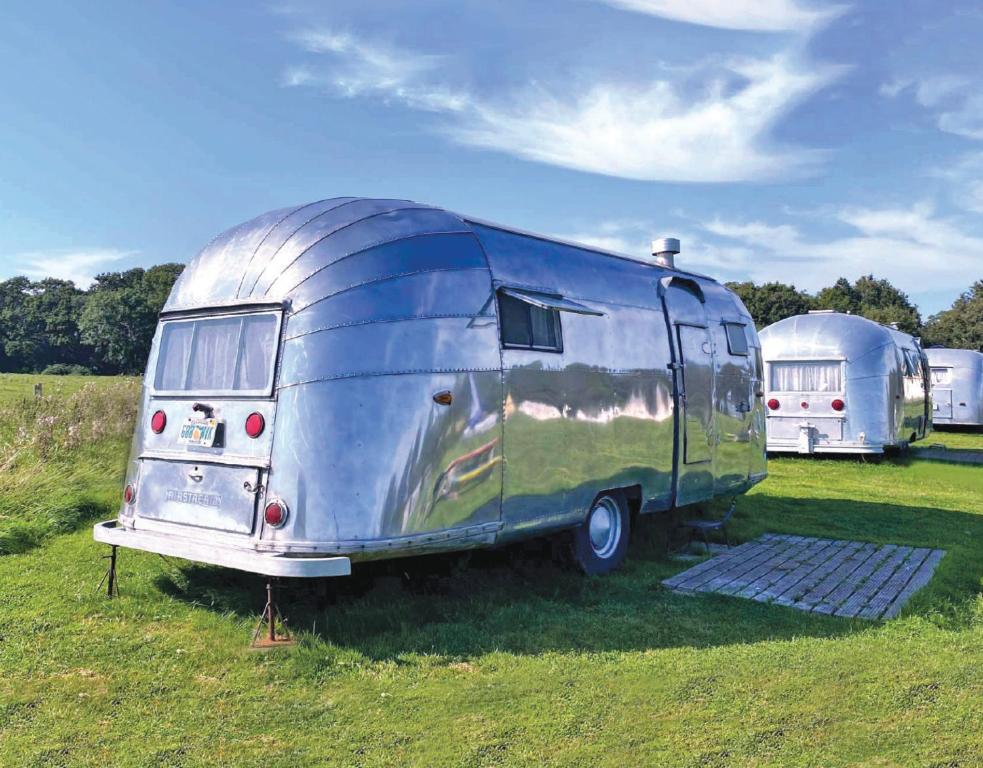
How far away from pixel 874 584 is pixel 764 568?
974 mm

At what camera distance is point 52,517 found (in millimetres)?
9094

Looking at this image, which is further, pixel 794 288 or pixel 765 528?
pixel 794 288

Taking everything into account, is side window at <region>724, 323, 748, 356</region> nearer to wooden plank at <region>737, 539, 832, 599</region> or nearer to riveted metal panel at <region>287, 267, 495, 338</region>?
wooden plank at <region>737, 539, 832, 599</region>

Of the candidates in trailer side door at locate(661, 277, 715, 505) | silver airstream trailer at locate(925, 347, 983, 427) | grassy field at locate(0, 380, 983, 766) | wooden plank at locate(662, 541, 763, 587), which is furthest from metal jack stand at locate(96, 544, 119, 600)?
silver airstream trailer at locate(925, 347, 983, 427)

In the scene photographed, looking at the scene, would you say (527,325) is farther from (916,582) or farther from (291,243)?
(916,582)

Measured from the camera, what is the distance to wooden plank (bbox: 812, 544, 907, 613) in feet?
22.6

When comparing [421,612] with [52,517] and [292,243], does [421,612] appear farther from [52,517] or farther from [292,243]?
[52,517]

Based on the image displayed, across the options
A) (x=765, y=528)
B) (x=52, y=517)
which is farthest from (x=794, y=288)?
(x=52, y=517)

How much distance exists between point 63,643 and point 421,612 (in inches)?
96.4

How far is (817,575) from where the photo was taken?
7.93m

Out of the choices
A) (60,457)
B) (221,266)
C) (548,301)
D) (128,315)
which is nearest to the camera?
(221,266)

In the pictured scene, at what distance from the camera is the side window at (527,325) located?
21.2 ft

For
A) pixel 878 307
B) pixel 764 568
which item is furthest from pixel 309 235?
pixel 878 307

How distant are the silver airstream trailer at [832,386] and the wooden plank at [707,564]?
897 centimetres
